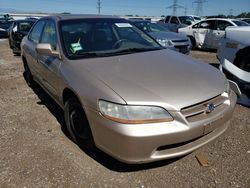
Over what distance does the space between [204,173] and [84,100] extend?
4.80ft

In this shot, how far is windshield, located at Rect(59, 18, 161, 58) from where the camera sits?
340 cm

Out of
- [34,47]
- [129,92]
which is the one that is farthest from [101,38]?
[34,47]

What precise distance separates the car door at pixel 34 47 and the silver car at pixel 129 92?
0.68 m

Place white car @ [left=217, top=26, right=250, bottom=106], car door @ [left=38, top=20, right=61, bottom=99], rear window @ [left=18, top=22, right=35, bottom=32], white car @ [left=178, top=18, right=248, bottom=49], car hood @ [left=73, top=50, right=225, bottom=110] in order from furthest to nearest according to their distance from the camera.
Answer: white car @ [left=178, top=18, right=248, bottom=49], rear window @ [left=18, top=22, right=35, bottom=32], white car @ [left=217, top=26, right=250, bottom=106], car door @ [left=38, top=20, right=61, bottom=99], car hood @ [left=73, top=50, right=225, bottom=110]

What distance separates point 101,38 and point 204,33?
9.33m

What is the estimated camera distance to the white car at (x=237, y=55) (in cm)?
445

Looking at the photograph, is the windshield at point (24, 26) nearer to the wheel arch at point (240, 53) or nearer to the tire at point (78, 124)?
the wheel arch at point (240, 53)

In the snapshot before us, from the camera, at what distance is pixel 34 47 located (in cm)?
465

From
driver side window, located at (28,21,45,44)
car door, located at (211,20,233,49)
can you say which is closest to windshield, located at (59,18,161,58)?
driver side window, located at (28,21,45,44)

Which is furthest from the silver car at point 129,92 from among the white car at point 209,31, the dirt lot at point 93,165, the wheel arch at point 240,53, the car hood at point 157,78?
the white car at point 209,31

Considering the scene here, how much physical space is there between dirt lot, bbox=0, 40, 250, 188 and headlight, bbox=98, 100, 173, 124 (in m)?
0.71

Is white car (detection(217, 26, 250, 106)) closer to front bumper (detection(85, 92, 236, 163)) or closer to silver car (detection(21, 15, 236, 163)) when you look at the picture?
silver car (detection(21, 15, 236, 163))

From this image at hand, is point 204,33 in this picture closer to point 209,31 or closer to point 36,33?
point 209,31

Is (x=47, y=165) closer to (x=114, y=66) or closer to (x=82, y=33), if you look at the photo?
(x=114, y=66)
